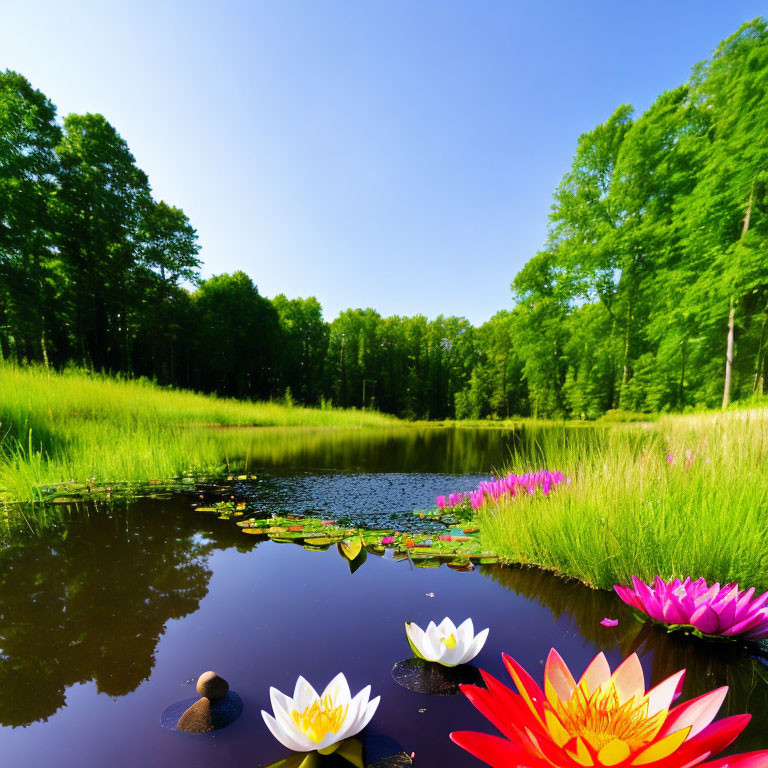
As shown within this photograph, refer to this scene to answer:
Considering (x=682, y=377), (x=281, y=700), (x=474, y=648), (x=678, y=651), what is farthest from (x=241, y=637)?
(x=682, y=377)

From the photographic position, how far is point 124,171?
1600 cm

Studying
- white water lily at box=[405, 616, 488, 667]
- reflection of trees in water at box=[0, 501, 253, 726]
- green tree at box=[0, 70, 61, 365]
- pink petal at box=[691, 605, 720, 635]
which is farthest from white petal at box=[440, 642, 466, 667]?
green tree at box=[0, 70, 61, 365]

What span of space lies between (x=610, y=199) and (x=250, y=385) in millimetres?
24066

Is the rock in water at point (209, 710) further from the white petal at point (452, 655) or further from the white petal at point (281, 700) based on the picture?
the white petal at point (452, 655)

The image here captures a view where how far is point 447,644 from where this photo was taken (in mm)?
957

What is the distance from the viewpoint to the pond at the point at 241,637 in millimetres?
774

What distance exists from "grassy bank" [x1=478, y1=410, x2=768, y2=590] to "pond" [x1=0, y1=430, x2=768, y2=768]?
153 millimetres

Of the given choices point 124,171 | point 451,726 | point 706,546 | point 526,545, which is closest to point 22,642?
point 451,726

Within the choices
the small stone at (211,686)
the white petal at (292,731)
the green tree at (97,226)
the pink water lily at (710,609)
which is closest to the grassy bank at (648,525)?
the pink water lily at (710,609)

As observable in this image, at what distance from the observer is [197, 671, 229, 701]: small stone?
79 cm

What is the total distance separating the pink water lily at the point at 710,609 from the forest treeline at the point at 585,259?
1045 cm

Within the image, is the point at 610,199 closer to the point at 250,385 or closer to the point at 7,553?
the point at 7,553

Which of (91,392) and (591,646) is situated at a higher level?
(91,392)

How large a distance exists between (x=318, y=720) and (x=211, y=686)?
29 cm
